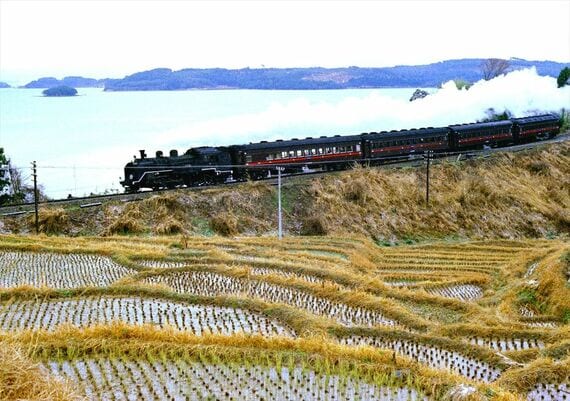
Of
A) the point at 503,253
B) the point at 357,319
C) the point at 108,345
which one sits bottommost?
the point at 503,253

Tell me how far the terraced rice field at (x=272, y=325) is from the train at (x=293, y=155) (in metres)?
9.96

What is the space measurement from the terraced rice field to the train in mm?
9958

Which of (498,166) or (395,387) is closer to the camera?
(395,387)

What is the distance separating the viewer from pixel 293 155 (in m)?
39.3

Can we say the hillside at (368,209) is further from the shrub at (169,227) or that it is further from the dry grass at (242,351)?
the dry grass at (242,351)

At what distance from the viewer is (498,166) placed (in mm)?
47438

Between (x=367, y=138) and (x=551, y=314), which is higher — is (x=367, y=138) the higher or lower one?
the higher one

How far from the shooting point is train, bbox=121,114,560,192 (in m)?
34.8

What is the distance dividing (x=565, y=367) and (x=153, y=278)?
1196cm

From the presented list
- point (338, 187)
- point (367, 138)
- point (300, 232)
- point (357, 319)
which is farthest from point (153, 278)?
point (367, 138)

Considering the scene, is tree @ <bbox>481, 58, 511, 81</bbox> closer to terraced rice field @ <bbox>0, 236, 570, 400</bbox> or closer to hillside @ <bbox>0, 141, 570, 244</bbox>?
hillside @ <bbox>0, 141, 570, 244</bbox>

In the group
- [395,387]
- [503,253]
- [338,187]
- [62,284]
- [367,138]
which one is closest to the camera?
[395,387]

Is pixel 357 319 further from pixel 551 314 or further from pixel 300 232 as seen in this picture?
pixel 300 232

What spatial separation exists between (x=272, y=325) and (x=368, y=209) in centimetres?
2552
